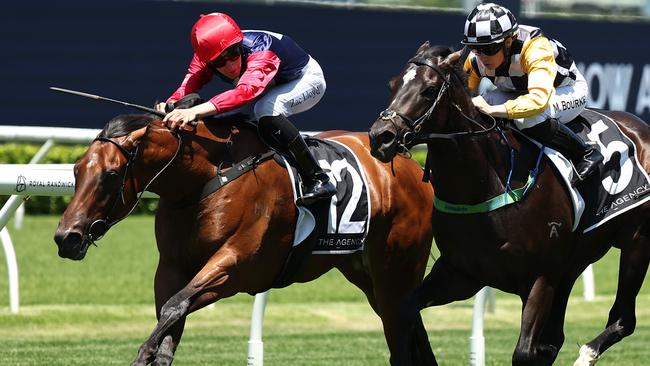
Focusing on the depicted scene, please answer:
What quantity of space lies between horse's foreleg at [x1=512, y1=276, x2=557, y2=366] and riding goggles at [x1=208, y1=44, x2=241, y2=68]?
1754 millimetres

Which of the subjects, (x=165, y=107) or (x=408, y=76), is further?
(x=165, y=107)

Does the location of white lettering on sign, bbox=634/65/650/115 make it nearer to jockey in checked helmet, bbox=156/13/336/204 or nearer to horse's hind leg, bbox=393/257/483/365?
jockey in checked helmet, bbox=156/13/336/204

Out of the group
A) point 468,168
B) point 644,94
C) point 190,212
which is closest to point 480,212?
point 468,168

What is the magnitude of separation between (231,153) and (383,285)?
123 cm

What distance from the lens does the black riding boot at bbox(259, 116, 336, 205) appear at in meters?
6.19

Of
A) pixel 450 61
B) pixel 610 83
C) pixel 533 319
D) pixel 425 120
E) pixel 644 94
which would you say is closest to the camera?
pixel 425 120

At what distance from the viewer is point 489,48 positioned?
19.2 ft

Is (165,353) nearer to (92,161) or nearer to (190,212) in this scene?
(190,212)

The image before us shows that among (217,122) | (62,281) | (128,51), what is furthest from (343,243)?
(128,51)

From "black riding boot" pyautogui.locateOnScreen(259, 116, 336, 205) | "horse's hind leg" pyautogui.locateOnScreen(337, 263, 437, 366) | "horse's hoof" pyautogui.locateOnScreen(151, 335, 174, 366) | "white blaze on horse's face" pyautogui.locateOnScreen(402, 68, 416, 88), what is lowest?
"horse's hind leg" pyautogui.locateOnScreen(337, 263, 437, 366)

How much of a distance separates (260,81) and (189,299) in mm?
1105

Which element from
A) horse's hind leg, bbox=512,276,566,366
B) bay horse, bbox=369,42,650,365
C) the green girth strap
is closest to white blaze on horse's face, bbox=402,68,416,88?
bay horse, bbox=369,42,650,365

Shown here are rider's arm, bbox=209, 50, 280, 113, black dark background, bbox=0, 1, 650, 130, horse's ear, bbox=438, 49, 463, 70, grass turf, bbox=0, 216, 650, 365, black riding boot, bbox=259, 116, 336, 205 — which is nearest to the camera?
horse's ear, bbox=438, 49, 463, 70

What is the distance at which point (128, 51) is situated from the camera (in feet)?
46.4
